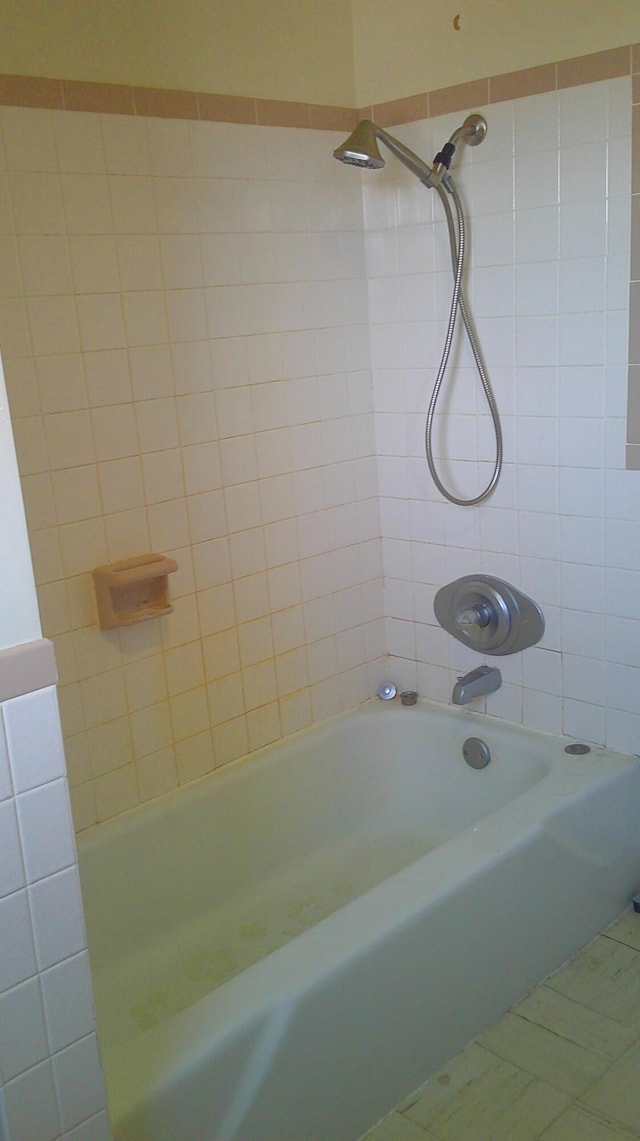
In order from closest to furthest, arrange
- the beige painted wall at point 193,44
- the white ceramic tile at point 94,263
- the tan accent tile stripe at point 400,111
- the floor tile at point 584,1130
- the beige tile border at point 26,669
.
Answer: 1. the beige tile border at point 26,669
2. the floor tile at point 584,1130
3. the beige painted wall at point 193,44
4. the white ceramic tile at point 94,263
5. the tan accent tile stripe at point 400,111

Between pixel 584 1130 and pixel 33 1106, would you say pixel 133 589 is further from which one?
pixel 584 1130

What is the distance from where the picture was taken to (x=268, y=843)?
2645mm

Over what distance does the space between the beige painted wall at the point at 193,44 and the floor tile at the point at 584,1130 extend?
226cm

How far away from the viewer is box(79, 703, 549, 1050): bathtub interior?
230cm

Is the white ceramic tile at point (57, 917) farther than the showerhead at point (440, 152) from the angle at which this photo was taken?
No

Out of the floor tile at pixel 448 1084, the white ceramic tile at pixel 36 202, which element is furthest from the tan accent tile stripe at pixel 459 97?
the floor tile at pixel 448 1084

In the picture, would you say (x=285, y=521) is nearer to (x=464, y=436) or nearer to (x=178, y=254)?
(x=464, y=436)

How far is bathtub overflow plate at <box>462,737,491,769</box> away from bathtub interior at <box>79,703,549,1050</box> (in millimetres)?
19

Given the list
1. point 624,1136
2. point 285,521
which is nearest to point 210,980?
point 624,1136

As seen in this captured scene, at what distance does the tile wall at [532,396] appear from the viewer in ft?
7.57

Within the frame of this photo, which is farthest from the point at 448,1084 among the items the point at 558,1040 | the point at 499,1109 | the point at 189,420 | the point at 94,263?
the point at 94,263

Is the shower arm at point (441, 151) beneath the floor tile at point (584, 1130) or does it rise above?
above

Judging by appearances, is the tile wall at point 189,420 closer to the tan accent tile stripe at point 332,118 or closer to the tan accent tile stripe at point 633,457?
the tan accent tile stripe at point 332,118

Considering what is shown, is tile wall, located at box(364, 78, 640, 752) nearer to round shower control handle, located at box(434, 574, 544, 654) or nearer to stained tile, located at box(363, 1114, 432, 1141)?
round shower control handle, located at box(434, 574, 544, 654)
